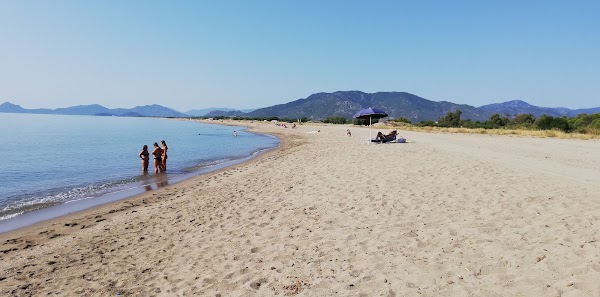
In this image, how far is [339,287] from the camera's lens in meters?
4.34

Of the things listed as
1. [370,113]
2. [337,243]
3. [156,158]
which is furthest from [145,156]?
[370,113]

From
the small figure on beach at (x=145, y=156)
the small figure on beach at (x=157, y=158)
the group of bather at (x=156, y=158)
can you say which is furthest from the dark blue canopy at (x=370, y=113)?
the small figure on beach at (x=145, y=156)

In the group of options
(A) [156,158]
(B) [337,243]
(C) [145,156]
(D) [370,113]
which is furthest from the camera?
(D) [370,113]

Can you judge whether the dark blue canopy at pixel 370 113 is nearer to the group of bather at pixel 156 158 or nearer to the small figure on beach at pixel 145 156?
the group of bather at pixel 156 158

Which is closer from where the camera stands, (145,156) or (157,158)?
(157,158)

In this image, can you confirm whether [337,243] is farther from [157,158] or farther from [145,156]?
[145,156]

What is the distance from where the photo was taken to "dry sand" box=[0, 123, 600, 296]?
440 cm

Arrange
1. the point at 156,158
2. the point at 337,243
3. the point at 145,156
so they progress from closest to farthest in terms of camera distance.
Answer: the point at 337,243, the point at 156,158, the point at 145,156

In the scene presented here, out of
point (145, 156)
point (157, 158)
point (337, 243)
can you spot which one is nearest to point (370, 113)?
point (157, 158)

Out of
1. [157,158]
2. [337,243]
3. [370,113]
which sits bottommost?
[337,243]

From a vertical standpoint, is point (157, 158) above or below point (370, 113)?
below

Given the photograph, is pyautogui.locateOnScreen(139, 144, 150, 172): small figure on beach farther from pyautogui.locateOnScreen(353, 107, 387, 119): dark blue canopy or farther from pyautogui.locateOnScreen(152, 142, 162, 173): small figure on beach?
pyautogui.locateOnScreen(353, 107, 387, 119): dark blue canopy

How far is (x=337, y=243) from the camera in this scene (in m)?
5.90

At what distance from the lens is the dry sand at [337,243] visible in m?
4.40
